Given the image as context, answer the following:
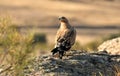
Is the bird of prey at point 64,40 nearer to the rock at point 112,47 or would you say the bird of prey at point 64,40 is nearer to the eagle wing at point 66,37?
the eagle wing at point 66,37

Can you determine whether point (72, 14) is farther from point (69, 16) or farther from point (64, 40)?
point (64, 40)

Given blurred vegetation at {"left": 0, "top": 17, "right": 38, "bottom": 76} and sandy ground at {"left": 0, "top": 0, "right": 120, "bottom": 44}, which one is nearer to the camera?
blurred vegetation at {"left": 0, "top": 17, "right": 38, "bottom": 76}

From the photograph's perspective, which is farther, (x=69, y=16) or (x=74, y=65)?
(x=69, y=16)

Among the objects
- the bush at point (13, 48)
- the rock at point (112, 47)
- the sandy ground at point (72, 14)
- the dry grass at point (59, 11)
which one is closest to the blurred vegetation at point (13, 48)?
the bush at point (13, 48)

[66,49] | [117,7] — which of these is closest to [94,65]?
[66,49]

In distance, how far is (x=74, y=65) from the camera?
10.1 metres

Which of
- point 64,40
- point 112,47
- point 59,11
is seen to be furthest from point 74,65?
point 59,11

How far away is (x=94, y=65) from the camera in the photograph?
34.2 ft

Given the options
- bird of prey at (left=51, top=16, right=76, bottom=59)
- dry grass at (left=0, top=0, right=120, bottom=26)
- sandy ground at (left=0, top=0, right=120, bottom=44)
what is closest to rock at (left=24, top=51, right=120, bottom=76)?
bird of prey at (left=51, top=16, right=76, bottom=59)

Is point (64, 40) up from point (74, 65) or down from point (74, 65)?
up

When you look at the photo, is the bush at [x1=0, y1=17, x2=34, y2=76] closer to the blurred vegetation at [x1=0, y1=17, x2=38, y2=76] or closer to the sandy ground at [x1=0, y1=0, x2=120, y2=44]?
the blurred vegetation at [x1=0, y1=17, x2=38, y2=76]

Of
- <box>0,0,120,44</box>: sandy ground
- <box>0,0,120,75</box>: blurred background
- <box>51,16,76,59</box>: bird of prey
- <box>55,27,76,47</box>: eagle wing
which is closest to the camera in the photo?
<box>51,16,76,59</box>: bird of prey

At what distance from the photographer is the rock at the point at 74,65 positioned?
31.7 ft

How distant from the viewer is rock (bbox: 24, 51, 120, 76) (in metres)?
9.67
